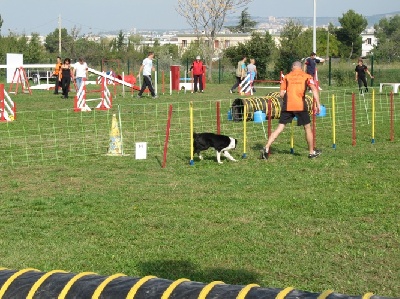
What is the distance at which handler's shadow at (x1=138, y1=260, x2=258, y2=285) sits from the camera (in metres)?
6.97

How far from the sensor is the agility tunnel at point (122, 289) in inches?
147

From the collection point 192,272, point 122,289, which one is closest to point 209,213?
point 192,272

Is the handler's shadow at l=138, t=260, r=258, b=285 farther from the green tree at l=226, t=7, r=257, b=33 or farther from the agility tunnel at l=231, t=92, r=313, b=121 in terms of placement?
the green tree at l=226, t=7, r=257, b=33

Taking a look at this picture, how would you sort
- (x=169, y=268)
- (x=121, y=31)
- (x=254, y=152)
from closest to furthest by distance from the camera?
(x=169, y=268) < (x=254, y=152) < (x=121, y=31)

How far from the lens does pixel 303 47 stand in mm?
57031

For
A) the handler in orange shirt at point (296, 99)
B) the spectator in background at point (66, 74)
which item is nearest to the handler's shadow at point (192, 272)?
the handler in orange shirt at point (296, 99)

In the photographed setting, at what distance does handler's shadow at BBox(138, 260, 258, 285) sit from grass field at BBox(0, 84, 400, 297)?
0.05ft

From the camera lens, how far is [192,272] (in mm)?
7172

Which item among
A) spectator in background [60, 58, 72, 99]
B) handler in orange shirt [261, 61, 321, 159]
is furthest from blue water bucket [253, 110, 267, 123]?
spectator in background [60, 58, 72, 99]

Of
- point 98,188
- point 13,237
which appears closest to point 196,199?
point 98,188

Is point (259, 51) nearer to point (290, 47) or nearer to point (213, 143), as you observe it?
point (290, 47)

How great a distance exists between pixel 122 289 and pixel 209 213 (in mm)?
5689

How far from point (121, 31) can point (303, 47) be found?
47015 mm

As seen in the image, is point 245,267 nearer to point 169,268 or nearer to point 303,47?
point 169,268
